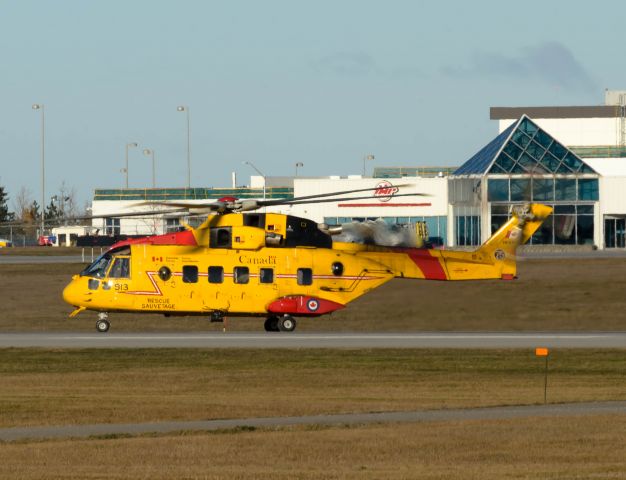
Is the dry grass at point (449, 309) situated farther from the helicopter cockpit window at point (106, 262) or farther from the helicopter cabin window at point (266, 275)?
the helicopter cockpit window at point (106, 262)

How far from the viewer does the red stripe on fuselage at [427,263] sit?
42312 millimetres

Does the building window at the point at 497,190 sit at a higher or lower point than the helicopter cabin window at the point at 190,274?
higher

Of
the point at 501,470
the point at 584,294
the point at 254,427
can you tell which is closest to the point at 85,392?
the point at 254,427

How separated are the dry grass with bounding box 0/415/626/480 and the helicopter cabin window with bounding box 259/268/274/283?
66.8 feet

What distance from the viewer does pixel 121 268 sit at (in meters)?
42.2

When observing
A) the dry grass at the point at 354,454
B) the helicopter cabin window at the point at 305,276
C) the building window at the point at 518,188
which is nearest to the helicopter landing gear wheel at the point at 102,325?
the helicopter cabin window at the point at 305,276

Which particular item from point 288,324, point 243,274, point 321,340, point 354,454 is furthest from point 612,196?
point 354,454

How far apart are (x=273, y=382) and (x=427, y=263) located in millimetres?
13784

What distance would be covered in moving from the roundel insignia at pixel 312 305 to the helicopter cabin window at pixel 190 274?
354 centimetres

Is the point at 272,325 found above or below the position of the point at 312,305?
below

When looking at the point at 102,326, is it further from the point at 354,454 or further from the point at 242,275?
the point at 354,454

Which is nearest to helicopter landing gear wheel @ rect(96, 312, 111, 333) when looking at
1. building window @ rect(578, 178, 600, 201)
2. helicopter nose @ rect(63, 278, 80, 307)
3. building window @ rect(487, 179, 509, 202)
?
helicopter nose @ rect(63, 278, 80, 307)

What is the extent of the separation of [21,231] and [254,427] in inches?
6702

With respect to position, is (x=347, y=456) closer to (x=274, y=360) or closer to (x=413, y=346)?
(x=274, y=360)
